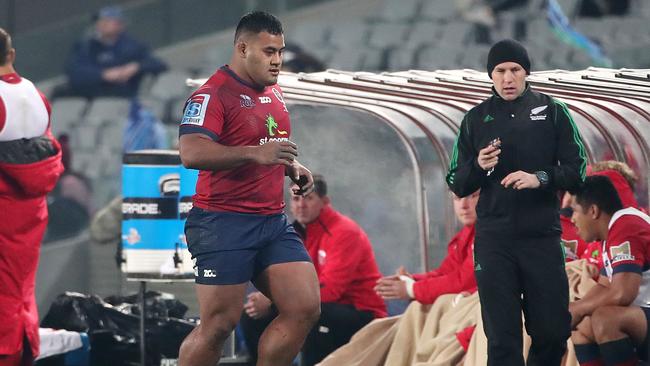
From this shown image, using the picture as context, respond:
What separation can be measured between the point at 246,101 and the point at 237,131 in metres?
0.13

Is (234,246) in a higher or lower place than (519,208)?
lower

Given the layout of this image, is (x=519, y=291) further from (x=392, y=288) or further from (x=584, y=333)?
(x=392, y=288)

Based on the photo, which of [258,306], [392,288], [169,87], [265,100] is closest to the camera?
[265,100]

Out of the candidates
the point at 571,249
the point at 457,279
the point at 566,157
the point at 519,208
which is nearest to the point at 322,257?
the point at 457,279

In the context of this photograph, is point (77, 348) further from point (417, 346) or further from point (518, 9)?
point (518, 9)

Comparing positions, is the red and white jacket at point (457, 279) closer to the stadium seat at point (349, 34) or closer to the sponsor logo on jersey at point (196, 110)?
the sponsor logo on jersey at point (196, 110)

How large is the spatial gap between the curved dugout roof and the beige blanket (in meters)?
0.78

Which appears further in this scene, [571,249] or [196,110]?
[571,249]

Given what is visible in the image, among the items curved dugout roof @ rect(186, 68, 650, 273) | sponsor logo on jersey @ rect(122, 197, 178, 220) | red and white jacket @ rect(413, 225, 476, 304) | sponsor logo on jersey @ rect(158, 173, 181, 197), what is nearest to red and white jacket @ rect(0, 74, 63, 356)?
sponsor logo on jersey @ rect(122, 197, 178, 220)

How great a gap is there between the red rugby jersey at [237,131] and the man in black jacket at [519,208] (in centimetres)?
86

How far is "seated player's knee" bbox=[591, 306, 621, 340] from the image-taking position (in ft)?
21.1

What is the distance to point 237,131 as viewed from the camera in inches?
231

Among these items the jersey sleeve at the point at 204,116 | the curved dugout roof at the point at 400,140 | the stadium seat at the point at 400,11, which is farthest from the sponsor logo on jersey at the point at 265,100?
the stadium seat at the point at 400,11

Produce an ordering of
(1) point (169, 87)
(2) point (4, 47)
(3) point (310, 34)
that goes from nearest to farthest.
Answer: (2) point (4, 47)
(1) point (169, 87)
(3) point (310, 34)
